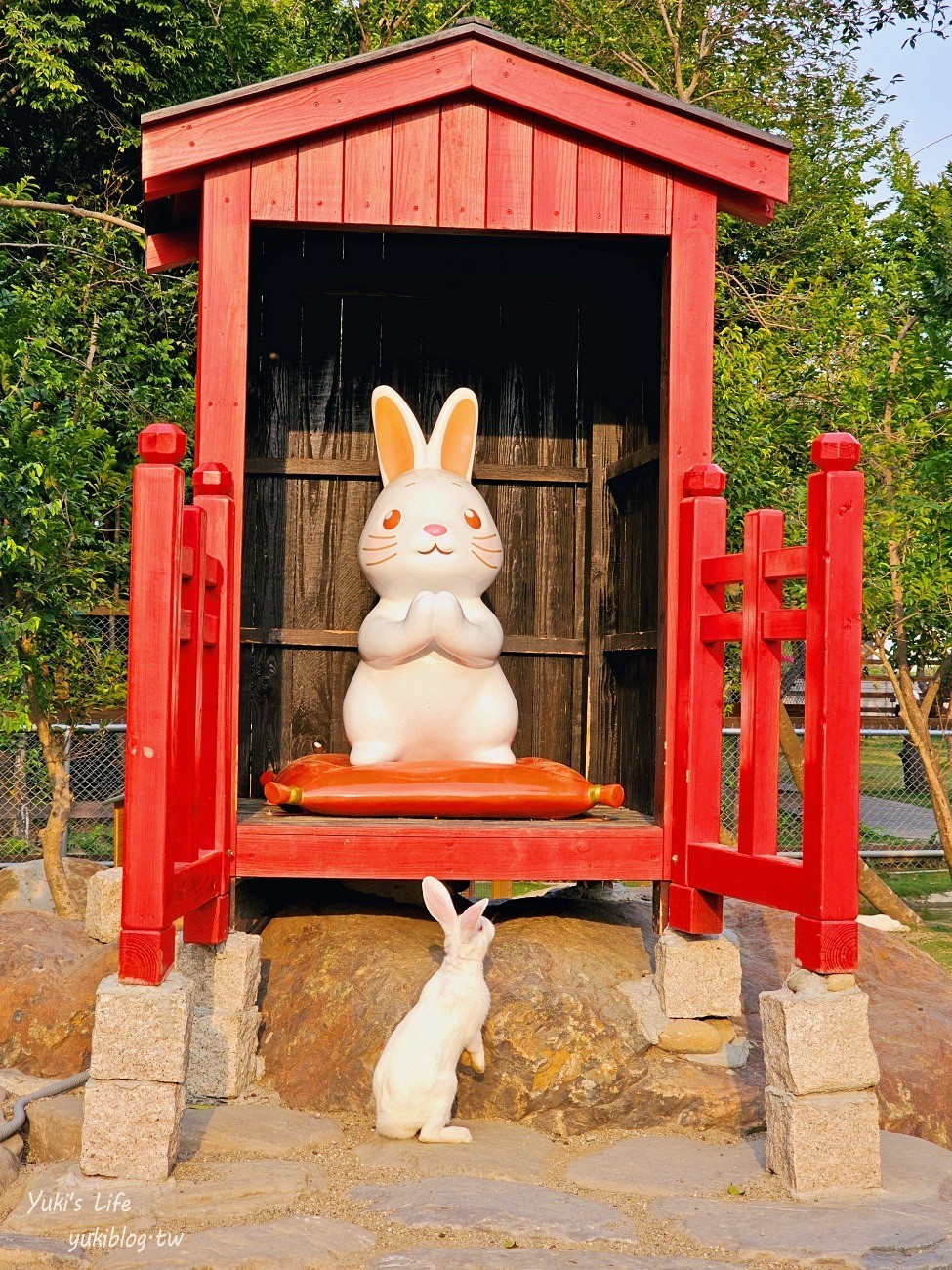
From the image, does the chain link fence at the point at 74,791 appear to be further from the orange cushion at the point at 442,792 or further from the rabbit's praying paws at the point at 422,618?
the orange cushion at the point at 442,792

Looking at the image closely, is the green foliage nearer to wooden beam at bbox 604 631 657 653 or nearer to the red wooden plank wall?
the red wooden plank wall

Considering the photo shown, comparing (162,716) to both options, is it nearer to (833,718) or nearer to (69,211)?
(833,718)

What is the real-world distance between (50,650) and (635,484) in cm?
356

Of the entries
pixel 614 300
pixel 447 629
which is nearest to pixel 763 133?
pixel 614 300

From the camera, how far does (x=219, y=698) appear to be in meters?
4.76

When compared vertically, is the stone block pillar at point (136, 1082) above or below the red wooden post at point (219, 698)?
below

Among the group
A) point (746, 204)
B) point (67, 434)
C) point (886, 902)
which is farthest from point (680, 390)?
point (886, 902)

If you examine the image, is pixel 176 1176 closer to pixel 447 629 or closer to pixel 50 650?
pixel 447 629

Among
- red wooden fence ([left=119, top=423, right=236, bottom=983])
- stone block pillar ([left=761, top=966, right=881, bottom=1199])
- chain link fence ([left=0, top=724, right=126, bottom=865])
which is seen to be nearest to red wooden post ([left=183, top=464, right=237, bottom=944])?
red wooden fence ([left=119, top=423, right=236, bottom=983])

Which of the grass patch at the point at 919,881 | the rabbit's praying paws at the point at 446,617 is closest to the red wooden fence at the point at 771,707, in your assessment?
the rabbit's praying paws at the point at 446,617

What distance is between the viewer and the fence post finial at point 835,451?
4.03m

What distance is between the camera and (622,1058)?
4566 mm

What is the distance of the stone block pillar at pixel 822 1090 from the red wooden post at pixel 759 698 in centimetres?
58

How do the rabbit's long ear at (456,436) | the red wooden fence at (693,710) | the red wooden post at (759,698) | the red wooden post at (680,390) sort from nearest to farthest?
the red wooden fence at (693,710)
the red wooden post at (759,698)
the red wooden post at (680,390)
the rabbit's long ear at (456,436)
